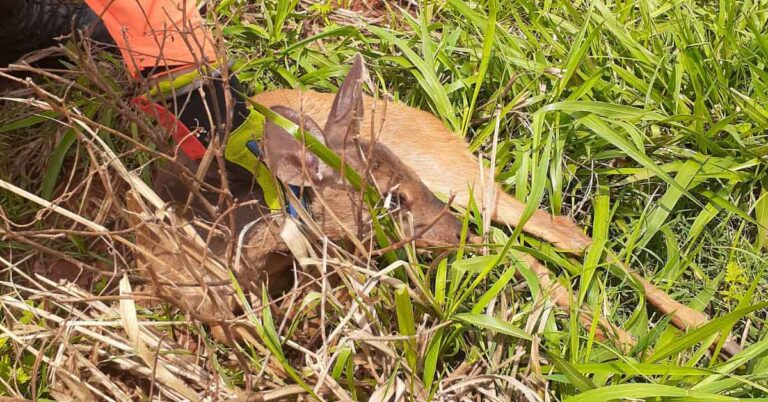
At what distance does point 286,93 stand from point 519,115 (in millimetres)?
1248

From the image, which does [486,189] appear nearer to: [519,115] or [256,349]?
[519,115]

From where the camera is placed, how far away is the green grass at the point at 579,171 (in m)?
3.01

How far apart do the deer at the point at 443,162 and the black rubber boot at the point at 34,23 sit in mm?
991

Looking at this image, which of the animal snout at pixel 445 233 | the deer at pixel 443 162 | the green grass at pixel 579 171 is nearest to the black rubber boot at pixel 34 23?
the green grass at pixel 579 171

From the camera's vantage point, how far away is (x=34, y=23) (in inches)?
152

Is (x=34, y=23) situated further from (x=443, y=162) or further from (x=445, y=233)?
(x=445, y=233)

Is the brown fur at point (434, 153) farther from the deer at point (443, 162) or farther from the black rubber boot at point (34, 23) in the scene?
the black rubber boot at point (34, 23)

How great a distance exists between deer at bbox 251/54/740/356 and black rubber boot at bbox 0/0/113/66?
99 cm

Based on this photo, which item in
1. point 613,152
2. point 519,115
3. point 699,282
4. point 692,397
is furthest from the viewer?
point 519,115

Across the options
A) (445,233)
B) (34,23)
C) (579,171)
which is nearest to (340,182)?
(445,233)

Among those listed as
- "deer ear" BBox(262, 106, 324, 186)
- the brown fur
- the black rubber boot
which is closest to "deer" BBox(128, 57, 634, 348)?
"deer ear" BBox(262, 106, 324, 186)

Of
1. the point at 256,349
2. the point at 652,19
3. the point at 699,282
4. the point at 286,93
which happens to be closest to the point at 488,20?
the point at 652,19

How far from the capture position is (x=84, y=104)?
4266 millimetres

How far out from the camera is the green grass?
9.89 ft
